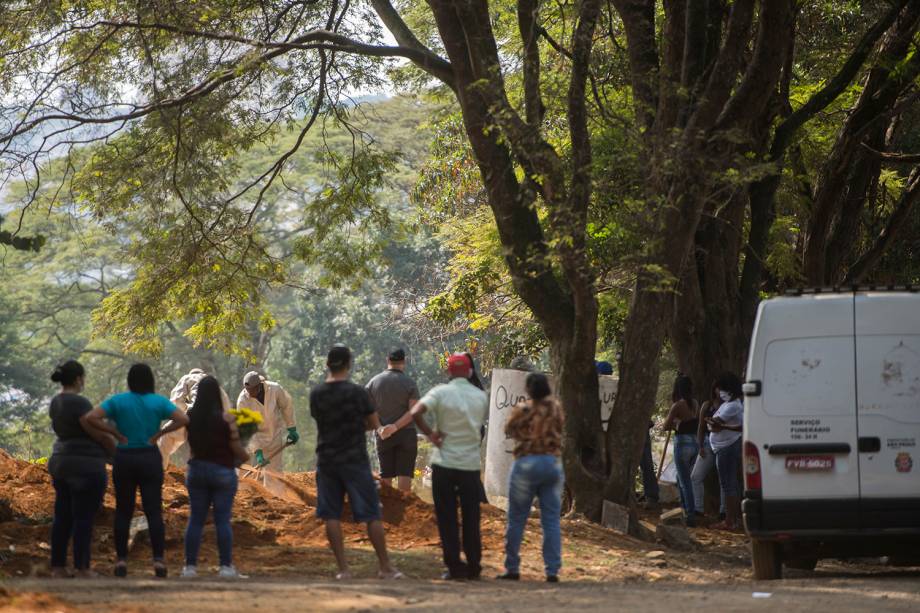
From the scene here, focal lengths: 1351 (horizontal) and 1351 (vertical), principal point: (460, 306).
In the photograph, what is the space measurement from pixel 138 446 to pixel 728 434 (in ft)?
25.6

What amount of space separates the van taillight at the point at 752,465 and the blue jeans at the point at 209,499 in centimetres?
404

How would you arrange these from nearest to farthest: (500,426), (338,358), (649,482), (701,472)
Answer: (338,358)
(701,472)
(500,426)
(649,482)

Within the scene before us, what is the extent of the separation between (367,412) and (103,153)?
8.22 metres

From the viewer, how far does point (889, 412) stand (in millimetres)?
10508

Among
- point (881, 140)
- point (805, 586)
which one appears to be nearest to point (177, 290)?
point (805, 586)

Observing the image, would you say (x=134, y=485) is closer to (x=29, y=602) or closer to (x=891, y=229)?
(x=29, y=602)

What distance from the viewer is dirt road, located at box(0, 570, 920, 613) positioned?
8492 mm

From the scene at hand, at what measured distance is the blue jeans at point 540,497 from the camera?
34.0 ft

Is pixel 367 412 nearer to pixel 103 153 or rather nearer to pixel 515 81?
pixel 103 153

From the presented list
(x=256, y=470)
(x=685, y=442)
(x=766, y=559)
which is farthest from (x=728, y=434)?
(x=256, y=470)

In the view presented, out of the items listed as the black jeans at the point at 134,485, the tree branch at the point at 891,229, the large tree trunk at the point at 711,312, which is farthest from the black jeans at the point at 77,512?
the tree branch at the point at 891,229

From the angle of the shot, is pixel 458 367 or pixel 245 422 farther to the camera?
pixel 245 422

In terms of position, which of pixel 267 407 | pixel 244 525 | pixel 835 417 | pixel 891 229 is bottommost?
pixel 244 525

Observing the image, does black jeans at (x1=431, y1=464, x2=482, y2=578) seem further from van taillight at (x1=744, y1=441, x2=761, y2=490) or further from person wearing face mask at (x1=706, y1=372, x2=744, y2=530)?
person wearing face mask at (x1=706, y1=372, x2=744, y2=530)
